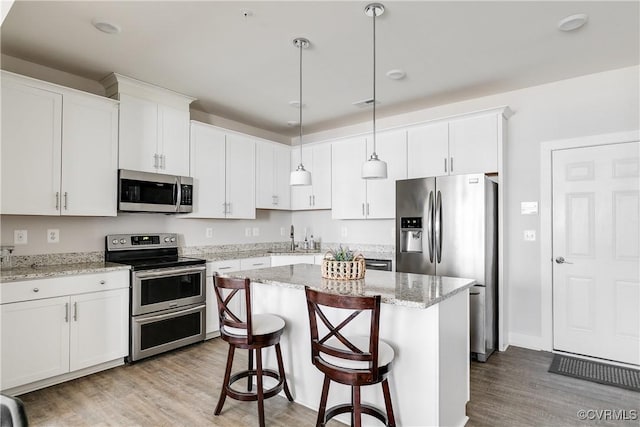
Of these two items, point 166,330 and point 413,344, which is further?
point 166,330

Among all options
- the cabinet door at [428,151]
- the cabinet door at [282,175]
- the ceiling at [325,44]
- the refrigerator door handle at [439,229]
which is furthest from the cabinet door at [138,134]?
the refrigerator door handle at [439,229]

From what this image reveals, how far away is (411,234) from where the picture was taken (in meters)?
3.85

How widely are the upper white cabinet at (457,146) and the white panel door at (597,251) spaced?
629mm

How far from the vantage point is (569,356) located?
345 cm

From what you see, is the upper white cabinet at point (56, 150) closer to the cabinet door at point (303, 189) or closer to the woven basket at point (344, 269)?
the woven basket at point (344, 269)

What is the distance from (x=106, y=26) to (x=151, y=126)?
47.2 inches

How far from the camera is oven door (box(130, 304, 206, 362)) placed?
3.25 metres

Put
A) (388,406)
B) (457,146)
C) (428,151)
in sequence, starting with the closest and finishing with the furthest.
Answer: (388,406)
(457,146)
(428,151)

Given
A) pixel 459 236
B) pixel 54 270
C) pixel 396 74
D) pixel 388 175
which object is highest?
pixel 396 74

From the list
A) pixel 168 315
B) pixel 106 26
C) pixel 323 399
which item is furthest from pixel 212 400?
pixel 106 26

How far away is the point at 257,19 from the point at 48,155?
2.05 metres

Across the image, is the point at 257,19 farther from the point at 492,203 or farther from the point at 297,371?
the point at 492,203

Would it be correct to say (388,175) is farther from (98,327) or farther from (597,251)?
(98,327)

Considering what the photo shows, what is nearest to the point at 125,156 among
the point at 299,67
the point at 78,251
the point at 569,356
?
the point at 78,251
